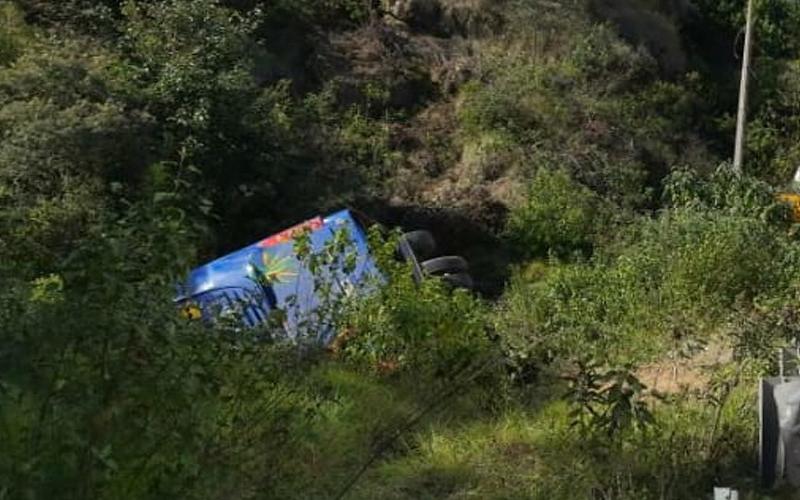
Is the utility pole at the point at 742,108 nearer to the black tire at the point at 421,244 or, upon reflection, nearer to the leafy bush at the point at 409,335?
the black tire at the point at 421,244

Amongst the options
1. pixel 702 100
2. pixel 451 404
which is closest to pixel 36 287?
pixel 451 404

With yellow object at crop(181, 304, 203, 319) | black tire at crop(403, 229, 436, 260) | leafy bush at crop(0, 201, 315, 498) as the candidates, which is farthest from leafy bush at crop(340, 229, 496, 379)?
black tire at crop(403, 229, 436, 260)

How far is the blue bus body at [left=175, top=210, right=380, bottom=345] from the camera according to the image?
530cm

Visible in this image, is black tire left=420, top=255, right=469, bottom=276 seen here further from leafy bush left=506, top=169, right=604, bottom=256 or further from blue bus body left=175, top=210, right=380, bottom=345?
leafy bush left=506, top=169, right=604, bottom=256

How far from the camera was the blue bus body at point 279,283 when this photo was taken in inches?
209

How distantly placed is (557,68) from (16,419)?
16.0 m

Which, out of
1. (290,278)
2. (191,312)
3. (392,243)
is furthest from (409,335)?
(191,312)

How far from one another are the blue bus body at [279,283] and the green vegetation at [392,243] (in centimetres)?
15

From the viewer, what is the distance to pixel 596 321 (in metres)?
8.43

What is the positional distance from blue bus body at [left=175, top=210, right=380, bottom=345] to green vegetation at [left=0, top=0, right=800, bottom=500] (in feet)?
0.49

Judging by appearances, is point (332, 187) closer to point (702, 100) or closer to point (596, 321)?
point (596, 321)

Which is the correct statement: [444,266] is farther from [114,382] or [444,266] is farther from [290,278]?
[114,382]

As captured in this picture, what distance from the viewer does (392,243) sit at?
7078 millimetres

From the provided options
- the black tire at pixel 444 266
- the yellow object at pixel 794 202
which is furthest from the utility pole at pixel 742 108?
the black tire at pixel 444 266
